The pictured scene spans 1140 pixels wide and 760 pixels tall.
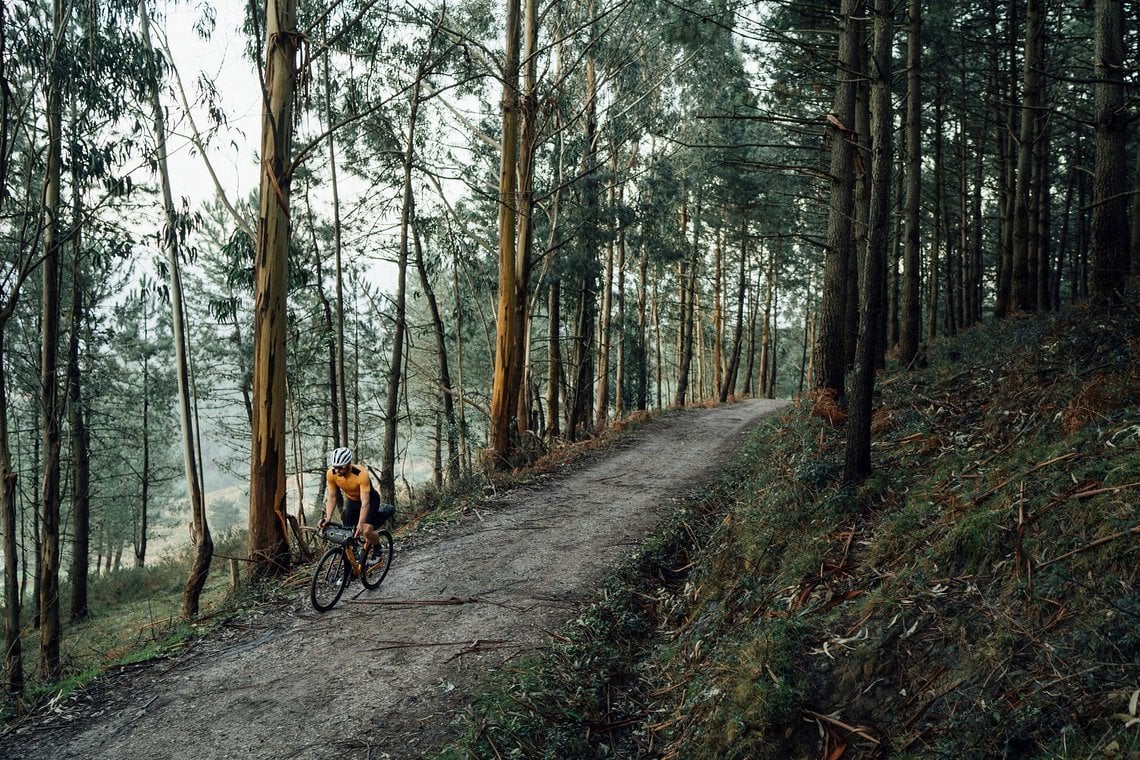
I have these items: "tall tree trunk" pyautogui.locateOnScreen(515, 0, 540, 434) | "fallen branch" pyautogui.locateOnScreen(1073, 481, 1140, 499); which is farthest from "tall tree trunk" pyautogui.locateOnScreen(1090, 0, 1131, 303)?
"tall tree trunk" pyautogui.locateOnScreen(515, 0, 540, 434)

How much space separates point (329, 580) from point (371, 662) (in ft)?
5.69

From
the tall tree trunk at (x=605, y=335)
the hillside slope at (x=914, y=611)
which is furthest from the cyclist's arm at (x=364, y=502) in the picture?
the tall tree trunk at (x=605, y=335)

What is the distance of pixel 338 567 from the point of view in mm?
7812

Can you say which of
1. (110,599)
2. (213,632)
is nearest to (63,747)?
(213,632)

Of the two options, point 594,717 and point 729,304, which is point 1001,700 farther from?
point 729,304

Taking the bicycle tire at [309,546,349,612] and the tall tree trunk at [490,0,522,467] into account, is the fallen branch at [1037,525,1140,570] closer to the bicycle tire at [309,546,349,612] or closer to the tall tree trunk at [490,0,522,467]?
the bicycle tire at [309,546,349,612]

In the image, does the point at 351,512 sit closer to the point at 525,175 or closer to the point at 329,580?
the point at 329,580

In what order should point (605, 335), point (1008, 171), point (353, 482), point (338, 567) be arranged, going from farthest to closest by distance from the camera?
point (605, 335) < point (1008, 171) < point (353, 482) < point (338, 567)

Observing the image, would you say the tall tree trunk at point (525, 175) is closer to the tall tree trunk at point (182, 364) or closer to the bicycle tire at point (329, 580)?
the tall tree trunk at point (182, 364)

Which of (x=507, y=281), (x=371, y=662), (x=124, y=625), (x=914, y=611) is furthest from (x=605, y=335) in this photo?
(x=914, y=611)

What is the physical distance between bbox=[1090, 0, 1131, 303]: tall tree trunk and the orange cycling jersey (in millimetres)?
9140

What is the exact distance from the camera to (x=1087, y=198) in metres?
25.6

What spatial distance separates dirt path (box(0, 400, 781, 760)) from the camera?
513 cm

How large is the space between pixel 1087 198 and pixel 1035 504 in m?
27.9
